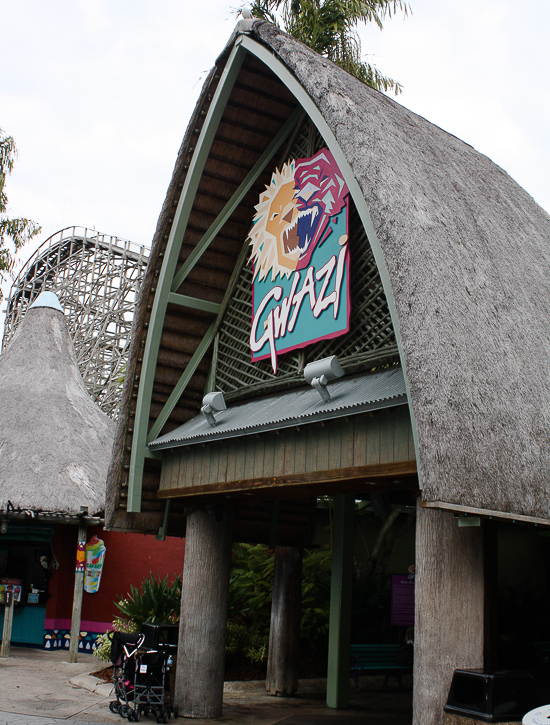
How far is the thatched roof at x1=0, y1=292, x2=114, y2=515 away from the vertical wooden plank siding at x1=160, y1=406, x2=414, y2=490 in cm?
651

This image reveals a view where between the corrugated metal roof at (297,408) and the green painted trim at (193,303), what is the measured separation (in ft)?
5.00

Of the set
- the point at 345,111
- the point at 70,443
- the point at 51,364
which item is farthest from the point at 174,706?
the point at 51,364

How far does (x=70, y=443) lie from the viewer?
16.5 metres

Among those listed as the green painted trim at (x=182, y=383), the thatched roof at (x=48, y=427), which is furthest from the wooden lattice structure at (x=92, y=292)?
the green painted trim at (x=182, y=383)

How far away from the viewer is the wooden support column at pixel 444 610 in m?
5.79

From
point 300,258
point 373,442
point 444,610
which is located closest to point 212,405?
point 300,258

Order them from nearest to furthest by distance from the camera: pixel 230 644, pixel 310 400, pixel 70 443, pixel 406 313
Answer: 1. pixel 406 313
2. pixel 310 400
3. pixel 230 644
4. pixel 70 443

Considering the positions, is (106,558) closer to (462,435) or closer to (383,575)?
(383,575)

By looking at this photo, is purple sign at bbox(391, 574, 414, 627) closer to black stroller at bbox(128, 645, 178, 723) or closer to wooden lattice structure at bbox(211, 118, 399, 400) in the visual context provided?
black stroller at bbox(128, 645, 178, 723)

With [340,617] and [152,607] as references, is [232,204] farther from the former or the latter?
[152,607]

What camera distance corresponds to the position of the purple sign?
40.6 ft

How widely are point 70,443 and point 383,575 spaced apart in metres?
7.42

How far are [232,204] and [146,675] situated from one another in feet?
20.0

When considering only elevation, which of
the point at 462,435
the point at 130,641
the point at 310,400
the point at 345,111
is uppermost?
the point at 345,111
